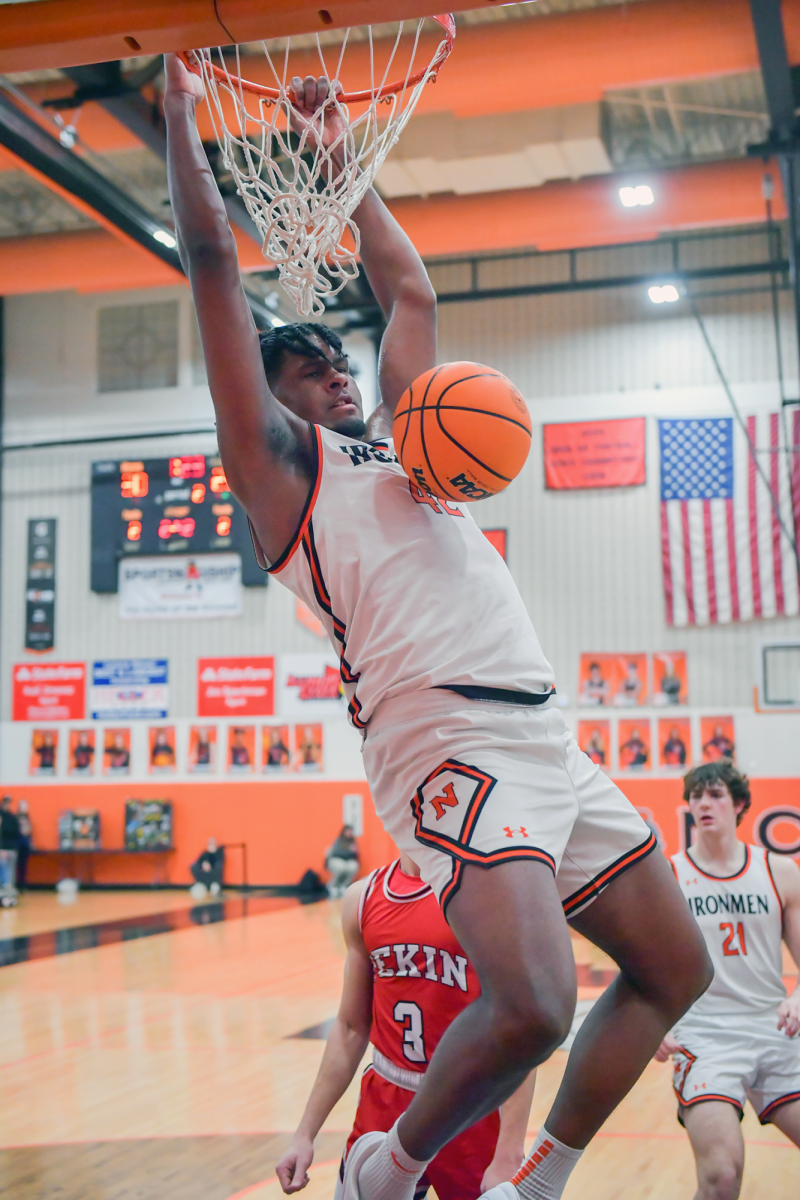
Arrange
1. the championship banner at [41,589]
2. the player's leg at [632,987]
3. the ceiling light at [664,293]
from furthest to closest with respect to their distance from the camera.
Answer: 1. the championship banner at [41,589]
2. the ceiling light at [664,293]
3. the player's leg at [632,987]

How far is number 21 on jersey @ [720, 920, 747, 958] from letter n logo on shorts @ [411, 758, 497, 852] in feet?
7.71

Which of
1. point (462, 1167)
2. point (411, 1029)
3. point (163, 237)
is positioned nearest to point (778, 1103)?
point (462, 1167)

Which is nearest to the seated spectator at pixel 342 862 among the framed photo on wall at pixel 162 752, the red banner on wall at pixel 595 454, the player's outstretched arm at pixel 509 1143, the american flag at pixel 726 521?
the framed photo on wall at pixel 162 752

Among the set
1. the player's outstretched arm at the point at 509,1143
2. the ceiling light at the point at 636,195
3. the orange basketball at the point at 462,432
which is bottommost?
the player's outstretched arm at the point at 509,1143

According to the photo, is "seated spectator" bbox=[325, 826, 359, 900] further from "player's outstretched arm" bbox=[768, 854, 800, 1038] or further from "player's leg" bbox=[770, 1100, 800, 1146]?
"player's leg" bbox=[770, 1100, 800, 1146]

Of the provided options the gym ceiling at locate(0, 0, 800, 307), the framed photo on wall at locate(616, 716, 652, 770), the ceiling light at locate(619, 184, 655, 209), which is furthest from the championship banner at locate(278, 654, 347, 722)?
the ceiling light at locate(619, 184, 655, 209)

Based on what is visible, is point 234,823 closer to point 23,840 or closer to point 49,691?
point 23,840

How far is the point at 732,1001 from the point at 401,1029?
4.88 ft

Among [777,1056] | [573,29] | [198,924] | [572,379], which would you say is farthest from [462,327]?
[777,1056]

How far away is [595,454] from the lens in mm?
15445

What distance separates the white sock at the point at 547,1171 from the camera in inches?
86.8

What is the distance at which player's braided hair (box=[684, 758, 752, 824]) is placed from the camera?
4.35 m

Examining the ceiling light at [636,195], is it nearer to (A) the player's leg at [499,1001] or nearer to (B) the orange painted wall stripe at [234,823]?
(B) the orange painted wall stripe at [234,823]

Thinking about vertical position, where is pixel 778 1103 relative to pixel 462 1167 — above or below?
below
